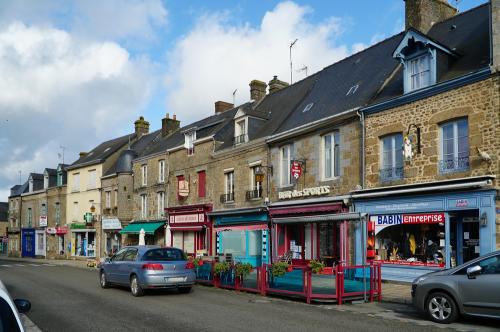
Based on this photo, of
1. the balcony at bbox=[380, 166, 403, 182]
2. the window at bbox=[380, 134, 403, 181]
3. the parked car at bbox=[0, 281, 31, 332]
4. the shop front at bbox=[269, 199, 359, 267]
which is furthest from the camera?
the shop front at bbox=[269, 199, 359, 267]

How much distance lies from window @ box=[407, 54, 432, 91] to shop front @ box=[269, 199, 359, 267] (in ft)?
15.0

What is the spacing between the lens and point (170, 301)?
42.5 feet

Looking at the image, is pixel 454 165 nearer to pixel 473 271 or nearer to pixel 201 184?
pixel 473 271

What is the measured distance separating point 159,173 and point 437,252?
1972 cm

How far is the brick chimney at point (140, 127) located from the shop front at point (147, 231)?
9465 mm

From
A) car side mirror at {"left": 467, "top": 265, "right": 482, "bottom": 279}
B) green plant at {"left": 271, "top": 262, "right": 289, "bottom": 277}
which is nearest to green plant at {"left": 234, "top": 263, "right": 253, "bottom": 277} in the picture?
green plant at {"left": 271, "top": 262, "right": 289, "bottom": 277}

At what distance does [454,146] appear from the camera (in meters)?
14.3

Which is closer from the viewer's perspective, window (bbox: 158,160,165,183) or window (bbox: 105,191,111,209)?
window (bbox: 158,160,165,183)

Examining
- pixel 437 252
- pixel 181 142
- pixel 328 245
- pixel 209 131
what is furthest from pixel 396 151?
pixel 181 142

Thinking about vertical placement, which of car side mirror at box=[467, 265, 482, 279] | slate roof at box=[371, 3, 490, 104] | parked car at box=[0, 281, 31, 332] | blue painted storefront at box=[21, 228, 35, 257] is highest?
slate roof at box=[371, 3, 490, 104]

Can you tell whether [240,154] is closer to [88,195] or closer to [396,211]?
[396,211]

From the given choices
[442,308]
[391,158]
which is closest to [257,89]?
[391,158]

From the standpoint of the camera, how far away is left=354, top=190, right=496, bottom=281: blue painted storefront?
42.7ft

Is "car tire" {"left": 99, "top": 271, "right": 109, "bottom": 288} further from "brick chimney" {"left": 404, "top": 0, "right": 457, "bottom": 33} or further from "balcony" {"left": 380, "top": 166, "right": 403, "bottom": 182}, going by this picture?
"brick chimney" {"left": 404, "top": 0, "right": 457, "bottom": 33}
